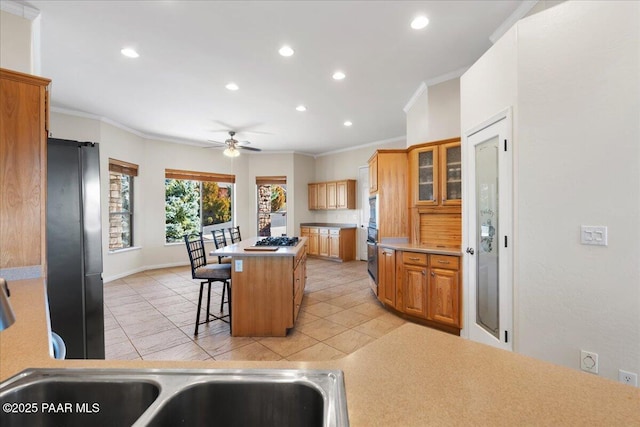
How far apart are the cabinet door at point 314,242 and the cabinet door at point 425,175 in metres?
4.24

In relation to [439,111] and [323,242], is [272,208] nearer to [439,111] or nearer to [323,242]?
[323,242]

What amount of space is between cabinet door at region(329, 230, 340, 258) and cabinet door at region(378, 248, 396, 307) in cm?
332

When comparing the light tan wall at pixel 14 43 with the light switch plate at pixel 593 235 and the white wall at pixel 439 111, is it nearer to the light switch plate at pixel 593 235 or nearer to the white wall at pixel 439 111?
the white wall at pixel 439 111

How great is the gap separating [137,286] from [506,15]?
6.39m

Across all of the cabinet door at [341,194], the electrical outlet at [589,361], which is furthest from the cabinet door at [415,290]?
the cabinet door at [341,194]

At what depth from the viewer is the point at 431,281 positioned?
10.7ft

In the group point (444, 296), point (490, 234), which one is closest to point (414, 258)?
point (444, 296)

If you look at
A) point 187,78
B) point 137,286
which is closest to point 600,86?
point 187,78

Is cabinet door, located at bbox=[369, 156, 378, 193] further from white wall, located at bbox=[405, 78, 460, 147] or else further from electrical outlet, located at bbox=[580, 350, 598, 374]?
electrical outlet, located at bbox=[580, 350, 598, 374]

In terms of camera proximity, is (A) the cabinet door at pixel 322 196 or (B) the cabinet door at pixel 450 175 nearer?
(B) the cabinet door at pixel 450 175

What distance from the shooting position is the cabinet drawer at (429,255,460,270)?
3049mm

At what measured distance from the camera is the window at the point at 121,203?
552 centimetres

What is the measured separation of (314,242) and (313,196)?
4.45 ft

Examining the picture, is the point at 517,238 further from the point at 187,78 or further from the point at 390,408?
the point at 187,78
